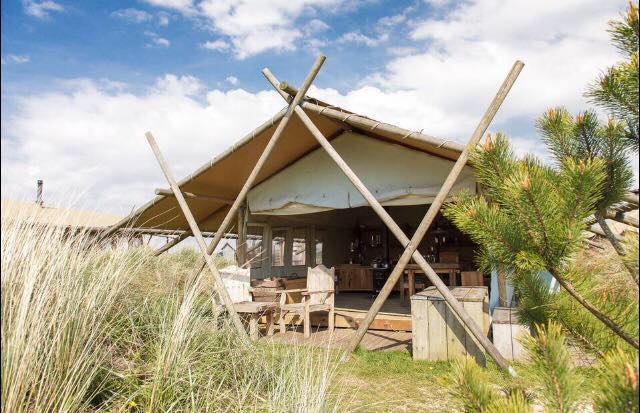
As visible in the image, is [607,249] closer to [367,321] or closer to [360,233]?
[367,321]

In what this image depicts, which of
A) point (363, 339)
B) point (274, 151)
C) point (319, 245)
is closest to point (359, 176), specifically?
point (274, 151)

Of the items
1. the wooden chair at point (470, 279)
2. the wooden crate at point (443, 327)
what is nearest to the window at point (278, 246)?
the wooden chair at point (470, 279)

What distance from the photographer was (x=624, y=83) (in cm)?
144

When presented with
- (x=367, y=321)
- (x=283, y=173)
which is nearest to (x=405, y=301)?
(x=283, y=173)

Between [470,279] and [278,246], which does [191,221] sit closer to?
[278,246]

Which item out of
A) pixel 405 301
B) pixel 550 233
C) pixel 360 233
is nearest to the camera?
pixel 550 233

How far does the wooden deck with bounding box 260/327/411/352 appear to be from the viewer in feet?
18.9

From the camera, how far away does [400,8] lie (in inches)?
242

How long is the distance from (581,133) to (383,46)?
4973mm

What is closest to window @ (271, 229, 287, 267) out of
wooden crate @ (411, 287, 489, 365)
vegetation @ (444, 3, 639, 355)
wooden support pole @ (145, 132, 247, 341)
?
wooden support pole @ (145, 132, 247, 341)

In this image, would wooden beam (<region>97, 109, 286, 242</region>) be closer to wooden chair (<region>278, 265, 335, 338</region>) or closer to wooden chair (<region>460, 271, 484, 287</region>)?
wooden chair (<region>278, 265, 335, 338</region>)

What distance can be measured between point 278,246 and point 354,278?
246 cm

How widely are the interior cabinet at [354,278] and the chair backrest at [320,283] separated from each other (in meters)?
4.36

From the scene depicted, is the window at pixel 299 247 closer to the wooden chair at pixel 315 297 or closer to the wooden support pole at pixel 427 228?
the wooden chair at pixel 315 297
